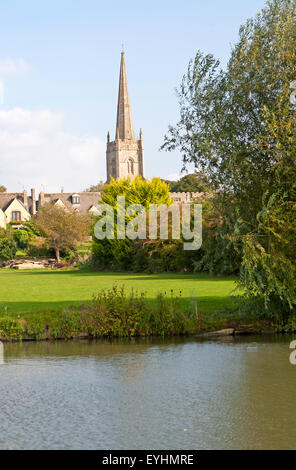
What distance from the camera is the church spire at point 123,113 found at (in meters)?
127

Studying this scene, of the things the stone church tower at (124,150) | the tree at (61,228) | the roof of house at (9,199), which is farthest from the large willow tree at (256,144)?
the stone church tower at (124,150)

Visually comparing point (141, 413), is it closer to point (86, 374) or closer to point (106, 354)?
point (86, 374)

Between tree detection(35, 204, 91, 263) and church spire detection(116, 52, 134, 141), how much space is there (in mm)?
75236

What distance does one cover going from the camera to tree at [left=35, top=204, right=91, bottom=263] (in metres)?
54.3

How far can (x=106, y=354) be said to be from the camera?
16609 mm

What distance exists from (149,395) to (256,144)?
7437 millimetres

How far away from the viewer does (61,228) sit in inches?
2148

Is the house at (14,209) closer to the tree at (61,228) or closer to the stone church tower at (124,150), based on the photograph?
the tree at (61,228)

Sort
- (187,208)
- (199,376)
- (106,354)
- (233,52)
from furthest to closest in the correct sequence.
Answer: (187,208), (233,52), (106,354), (199,376)

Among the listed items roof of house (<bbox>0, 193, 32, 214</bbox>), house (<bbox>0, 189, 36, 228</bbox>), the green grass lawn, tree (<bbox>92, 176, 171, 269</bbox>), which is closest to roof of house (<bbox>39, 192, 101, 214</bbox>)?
roof of house (<bbox>0, 193, 32, 214</bbox>)

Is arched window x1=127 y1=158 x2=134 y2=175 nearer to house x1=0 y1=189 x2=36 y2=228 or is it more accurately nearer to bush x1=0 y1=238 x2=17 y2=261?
house x1=0 y1=189 x2=36 y2=228

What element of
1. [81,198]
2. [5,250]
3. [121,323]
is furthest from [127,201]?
[81,198]
